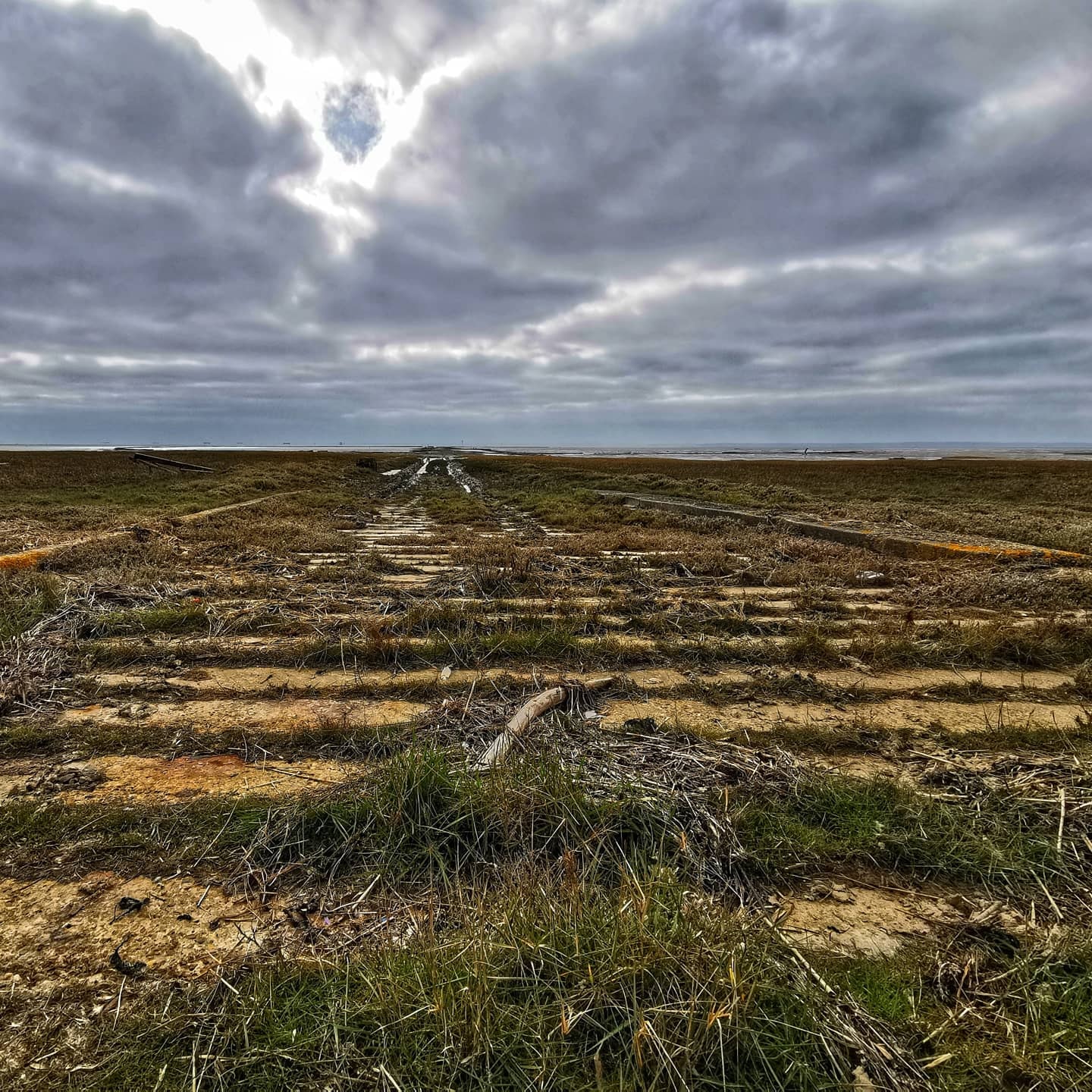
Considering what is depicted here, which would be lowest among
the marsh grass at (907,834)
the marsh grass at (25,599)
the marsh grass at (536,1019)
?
the marsh grass at (907,834)

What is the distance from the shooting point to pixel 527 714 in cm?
320

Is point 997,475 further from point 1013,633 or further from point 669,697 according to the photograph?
point 669,697

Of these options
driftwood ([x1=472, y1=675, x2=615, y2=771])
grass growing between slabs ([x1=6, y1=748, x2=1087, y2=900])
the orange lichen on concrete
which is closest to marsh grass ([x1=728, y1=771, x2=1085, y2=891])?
grass growing between slabs ([x1=6, y1=748, x2=1087, y2=900])

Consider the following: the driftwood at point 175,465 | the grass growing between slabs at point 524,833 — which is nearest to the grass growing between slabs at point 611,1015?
the grass growing between slabs at point 524,833

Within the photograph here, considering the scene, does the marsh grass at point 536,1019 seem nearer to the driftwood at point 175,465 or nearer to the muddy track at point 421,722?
the muddy track at point 421,722

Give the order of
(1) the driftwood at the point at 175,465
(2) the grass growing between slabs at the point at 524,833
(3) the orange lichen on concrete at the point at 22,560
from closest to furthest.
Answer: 1. (2) the grass growing between slabs at the point at 524,833
2. (3) the orange lichen on concrete at the point at 22,560
3. (1) the driftwood at the point at 175,465

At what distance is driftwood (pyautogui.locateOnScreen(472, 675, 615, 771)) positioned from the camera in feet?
8.88

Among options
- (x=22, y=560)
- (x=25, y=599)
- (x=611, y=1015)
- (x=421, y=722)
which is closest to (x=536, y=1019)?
(x=611, y=1015)

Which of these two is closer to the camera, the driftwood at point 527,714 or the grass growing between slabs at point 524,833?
the grass growing between slabs at point 524,833

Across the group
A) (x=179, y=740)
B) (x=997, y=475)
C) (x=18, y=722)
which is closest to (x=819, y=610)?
(x=179, y=740)

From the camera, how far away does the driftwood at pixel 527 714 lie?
2706 millimetres

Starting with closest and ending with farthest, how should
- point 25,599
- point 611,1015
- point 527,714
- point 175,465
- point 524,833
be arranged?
point 611,1015
point 524,833
point 527,714
point 25,599
point 175,465

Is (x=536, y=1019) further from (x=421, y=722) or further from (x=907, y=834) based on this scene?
(x=421, y=722)

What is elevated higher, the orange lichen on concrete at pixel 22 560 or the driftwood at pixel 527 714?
the orange lichen on concrete at pixel 22 560
